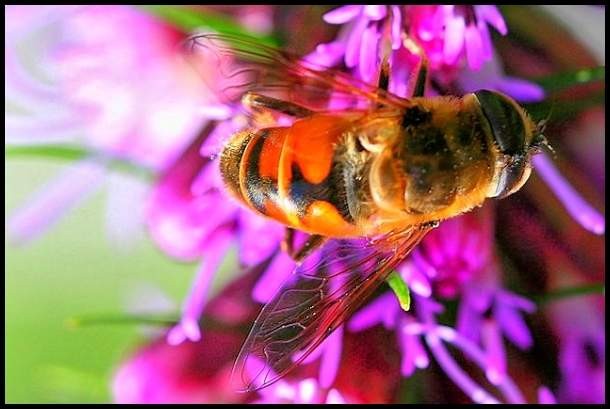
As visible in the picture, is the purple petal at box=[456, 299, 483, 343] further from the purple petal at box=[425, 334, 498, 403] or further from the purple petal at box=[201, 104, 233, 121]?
the purple petal at box=[201, 104, 233, 121]

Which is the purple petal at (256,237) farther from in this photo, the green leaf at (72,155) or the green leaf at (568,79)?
the green leaf at (568,79)

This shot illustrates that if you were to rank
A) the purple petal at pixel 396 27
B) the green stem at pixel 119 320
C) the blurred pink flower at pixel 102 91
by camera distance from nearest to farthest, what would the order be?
the purple petal at pixel 396 27 → the green stem at pixel 119 320 → the blurred pink flower at pixel 102 91

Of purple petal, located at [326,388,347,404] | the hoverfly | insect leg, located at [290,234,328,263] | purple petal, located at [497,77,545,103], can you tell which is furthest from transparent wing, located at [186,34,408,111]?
purple petal, located at [326,388,347,404]

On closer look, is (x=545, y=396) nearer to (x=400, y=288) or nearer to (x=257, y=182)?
(x=400, y=288)

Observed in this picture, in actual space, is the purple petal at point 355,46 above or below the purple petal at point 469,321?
above

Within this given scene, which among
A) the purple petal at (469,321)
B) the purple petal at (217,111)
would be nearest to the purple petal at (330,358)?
the purple petal at (469,321)
